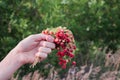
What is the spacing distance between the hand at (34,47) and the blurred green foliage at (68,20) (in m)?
2.72

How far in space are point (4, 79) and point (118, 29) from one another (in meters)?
4.70

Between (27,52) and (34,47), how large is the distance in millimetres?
48

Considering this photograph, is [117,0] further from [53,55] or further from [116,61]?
[53,55]

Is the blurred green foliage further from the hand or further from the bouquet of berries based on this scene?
the bouquet of berries

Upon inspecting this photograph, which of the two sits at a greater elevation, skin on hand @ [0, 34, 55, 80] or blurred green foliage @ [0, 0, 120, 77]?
skin on hand @ [0, 34, 55, 80]

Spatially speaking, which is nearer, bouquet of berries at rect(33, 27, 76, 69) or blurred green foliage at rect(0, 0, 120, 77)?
bouquet of berries at rect(33, 27, 76, 69)

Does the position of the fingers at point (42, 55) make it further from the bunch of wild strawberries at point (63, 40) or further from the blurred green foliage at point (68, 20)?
the blurred green foliage at point (68, 20)

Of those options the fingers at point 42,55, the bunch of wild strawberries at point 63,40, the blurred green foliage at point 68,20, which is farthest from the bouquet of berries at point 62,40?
the blurred green foliage at point 68,20

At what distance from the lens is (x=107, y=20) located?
6605 millimetres

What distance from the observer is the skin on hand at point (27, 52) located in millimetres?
2109

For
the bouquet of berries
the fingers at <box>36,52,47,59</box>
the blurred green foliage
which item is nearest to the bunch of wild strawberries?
the bouquet of berries

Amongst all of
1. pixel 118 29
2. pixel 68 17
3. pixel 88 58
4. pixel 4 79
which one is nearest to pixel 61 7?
pixel 68 17

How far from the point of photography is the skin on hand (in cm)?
211

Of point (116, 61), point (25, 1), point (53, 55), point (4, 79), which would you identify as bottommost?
point (116, 61)
